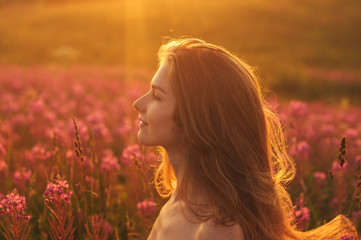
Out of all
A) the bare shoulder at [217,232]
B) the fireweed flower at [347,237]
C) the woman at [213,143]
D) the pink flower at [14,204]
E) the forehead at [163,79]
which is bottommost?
the fireweed flower at [347,237]

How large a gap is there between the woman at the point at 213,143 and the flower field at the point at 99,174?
0.41 metres

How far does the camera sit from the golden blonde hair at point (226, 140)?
6.63ft

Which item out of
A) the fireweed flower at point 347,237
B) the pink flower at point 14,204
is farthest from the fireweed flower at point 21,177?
the fireweed flower at point 347,237

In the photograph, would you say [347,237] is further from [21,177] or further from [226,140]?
[21,177]

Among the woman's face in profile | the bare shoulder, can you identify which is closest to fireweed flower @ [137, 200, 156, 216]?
the woman's face in profile

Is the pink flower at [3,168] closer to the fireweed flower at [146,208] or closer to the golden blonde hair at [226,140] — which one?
the fireweed flower at [146,208]

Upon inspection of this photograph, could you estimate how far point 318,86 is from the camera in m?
16.4


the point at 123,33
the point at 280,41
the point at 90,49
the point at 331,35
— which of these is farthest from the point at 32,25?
the point at 331,35

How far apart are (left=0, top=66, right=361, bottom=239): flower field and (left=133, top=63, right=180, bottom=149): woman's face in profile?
0.35 metres

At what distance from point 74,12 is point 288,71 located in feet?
82.4

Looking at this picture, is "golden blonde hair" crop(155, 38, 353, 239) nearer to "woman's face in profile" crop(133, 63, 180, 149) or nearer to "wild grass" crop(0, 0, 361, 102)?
"woman's face in profile" crop(133, 63, 180, 149)

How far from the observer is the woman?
2.01 metres

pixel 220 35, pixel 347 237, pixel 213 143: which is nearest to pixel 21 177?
pixel 213 143

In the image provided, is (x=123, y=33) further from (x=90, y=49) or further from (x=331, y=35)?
(x=331, y=35)
